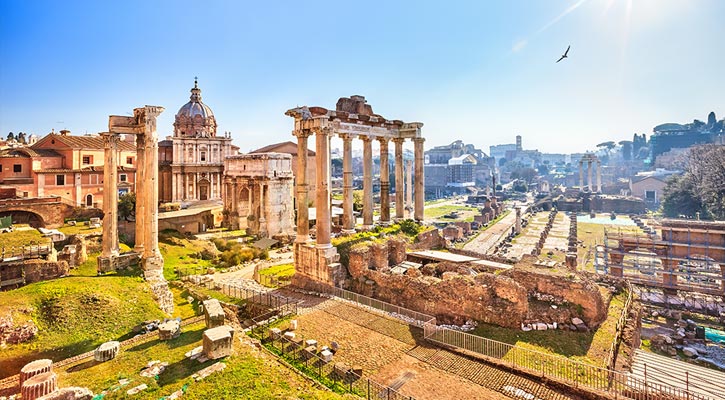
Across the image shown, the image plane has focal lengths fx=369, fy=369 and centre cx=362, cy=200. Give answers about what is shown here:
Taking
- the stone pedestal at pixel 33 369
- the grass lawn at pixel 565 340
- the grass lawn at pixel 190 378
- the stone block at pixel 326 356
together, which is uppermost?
the stone pedestal at pixel 33 369

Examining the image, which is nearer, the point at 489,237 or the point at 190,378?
the point at 190,378

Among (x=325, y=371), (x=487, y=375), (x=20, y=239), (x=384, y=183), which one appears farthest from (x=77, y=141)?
(x=487, y=375)

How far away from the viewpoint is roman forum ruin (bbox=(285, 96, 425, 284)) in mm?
16938

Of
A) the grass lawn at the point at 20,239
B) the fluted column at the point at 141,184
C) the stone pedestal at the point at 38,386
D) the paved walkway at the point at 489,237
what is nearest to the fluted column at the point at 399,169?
the fluted column at the point at 141,184

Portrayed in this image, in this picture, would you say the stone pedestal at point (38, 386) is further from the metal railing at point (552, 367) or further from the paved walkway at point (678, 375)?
the paved walkway at point (678, 375)

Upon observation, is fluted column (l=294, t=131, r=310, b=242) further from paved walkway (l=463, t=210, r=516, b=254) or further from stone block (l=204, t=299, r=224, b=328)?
paved walkway (l=463, t=210, r=516, b=254)

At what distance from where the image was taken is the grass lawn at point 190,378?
7.77 metres

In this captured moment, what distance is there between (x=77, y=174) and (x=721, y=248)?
174ft

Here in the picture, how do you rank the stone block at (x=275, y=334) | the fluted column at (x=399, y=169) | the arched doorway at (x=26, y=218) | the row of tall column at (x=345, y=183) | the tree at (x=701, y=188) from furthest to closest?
the tree at (x=701, y=188) → the arched doorway at (x=26, y=218) → the fluted column at (x=399, y=169) → the row of tall column at (x=345, y=183) → the stone block at (x=275, y=334)

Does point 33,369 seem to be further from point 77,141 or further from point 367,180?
point 77,141

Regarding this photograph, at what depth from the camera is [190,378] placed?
324 inches

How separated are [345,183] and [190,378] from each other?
44.3ft

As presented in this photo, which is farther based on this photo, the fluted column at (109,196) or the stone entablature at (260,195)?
the stone entablature at (260,195)

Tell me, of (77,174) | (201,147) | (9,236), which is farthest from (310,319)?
(201,147)
